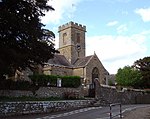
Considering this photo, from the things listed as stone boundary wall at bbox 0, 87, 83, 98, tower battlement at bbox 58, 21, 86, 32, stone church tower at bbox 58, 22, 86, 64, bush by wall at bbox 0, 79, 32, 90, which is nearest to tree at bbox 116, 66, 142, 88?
stone church tower at bbox 58, 22, 86, 64

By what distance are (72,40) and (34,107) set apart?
46.1 m

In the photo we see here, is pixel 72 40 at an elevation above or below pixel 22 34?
above

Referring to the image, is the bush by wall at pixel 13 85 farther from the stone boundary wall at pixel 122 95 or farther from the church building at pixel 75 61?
the church building at pixel 75 61

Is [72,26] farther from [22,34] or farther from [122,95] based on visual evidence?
[22,34]

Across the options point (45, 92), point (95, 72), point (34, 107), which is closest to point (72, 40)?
point (95, 72)

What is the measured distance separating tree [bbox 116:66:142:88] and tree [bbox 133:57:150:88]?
91 centimetres

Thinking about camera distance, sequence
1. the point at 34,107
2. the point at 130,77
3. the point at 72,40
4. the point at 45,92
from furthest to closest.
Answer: the point at 72,40
the point at 130,77
the point at 45,92
the point at 34,107

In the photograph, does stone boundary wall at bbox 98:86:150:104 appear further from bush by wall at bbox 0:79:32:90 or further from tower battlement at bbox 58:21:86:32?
tower battlement at bbox 58:21:86:32

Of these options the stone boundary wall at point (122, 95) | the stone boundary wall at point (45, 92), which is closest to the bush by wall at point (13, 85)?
the stone boundary wall at point (45, 92)

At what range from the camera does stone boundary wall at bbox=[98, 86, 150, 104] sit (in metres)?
37.5

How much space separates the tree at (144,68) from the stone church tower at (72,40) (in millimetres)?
14824

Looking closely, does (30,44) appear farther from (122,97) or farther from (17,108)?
(122,97)

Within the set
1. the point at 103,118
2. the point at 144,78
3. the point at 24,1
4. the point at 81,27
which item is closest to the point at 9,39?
the point at 24,1

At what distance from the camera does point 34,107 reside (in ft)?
79.0
